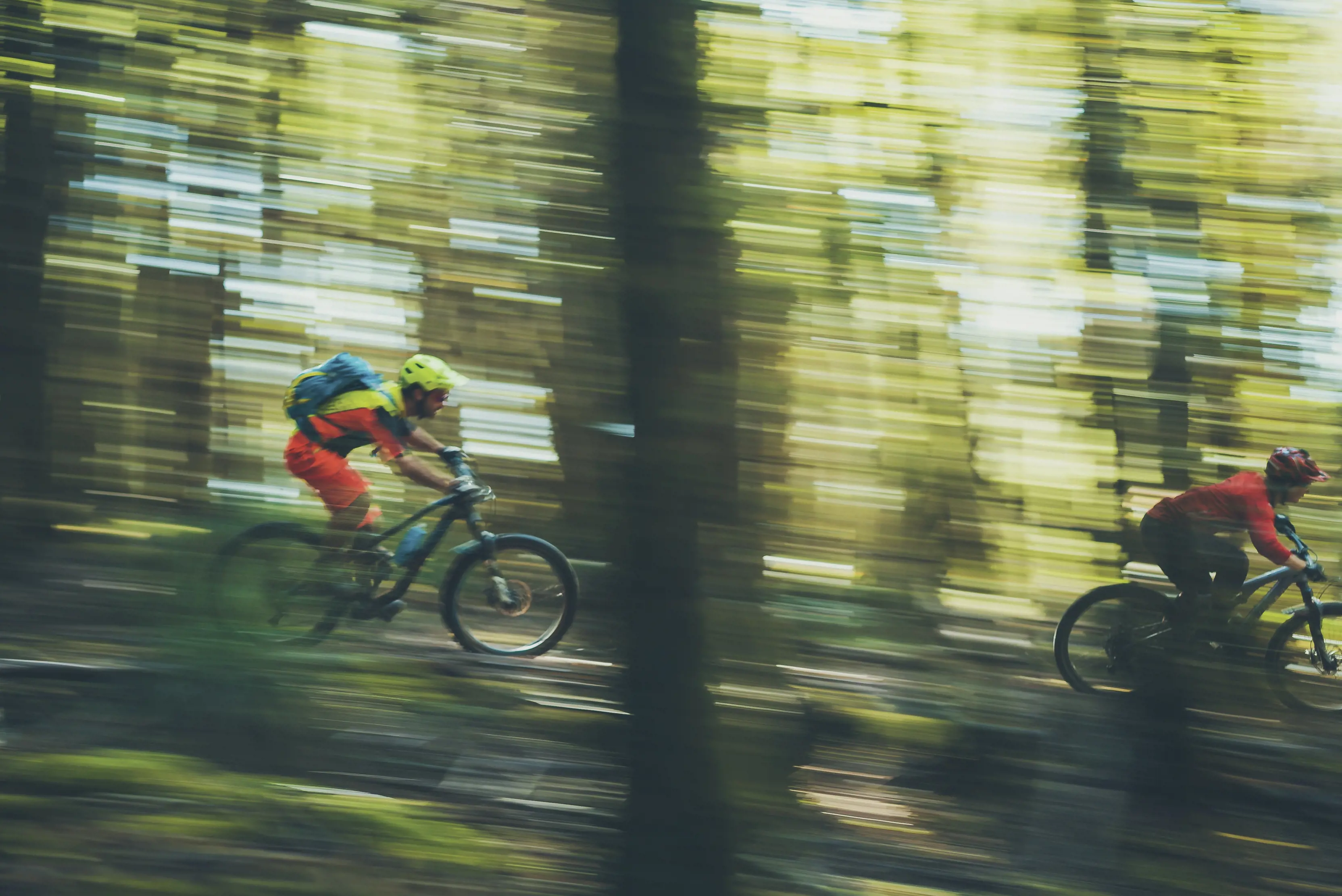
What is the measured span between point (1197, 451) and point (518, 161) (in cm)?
192

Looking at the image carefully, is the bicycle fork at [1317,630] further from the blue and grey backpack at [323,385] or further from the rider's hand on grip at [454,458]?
the blue and grey backpack at [323,385]

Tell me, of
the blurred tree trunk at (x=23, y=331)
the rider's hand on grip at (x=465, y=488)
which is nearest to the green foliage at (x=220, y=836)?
the blurred tree trunk at (x=23, y=331)

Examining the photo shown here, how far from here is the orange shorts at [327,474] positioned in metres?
2.02

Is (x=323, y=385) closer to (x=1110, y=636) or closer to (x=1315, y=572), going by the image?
(x=1110, y=636)

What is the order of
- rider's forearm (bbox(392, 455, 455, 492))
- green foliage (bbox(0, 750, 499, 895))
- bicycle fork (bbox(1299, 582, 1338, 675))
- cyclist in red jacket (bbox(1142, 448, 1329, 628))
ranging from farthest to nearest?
1. bicycle fork (bbox(1299, 582, 1338, 675))
2. cyclist in red jacket (bbox(1142, 448, 1329, 628))
3. green foliage (bbox(0, 750, 499, 895))
4. rider's forearm (bbox(392, 455, 455, 492))

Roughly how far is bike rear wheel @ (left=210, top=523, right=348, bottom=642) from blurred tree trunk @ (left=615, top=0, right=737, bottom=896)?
705 mm

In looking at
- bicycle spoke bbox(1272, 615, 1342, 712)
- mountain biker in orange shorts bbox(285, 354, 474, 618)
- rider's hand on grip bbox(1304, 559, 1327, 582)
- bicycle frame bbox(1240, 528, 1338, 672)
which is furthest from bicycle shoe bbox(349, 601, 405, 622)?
rider's hand on grip bbox(1304, 559, 1327, 582)

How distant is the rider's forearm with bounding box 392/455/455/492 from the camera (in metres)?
1.95

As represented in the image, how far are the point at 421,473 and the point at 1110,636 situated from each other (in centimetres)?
175

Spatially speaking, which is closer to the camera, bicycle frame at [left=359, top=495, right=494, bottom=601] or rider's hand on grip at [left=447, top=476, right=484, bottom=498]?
bicycle frame at [left=359, top=495, right=494, bottom=601]

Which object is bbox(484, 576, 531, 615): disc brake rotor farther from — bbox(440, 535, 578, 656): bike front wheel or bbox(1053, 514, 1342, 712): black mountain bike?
bbox(1053, 514, 1342, 712): black mountain bike

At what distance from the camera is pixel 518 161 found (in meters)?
2.33

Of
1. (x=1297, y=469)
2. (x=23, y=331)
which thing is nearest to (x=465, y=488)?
(x=23, y=331)

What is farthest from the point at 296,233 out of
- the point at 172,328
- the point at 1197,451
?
the point at 1197,451
